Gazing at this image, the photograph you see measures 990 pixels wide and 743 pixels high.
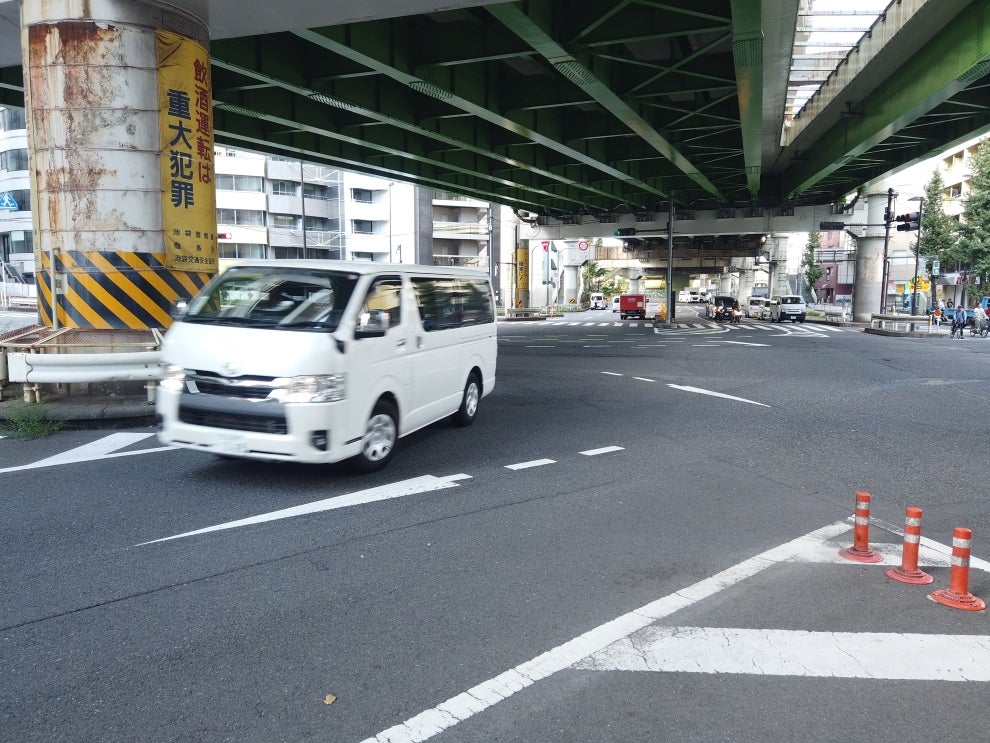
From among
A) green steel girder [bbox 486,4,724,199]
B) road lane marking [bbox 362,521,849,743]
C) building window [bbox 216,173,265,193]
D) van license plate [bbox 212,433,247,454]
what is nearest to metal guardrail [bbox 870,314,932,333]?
green steel girder [bbox 486,4,724,199]

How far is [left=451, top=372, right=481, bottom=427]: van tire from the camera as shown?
9.62 metres

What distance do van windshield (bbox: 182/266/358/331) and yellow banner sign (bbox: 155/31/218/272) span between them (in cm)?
355

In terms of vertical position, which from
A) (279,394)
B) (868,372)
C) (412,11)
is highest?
(412,11)

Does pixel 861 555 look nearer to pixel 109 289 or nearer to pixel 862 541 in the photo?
pixel 862 541

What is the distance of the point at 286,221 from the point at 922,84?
183 feet

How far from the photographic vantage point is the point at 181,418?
6.57 metres

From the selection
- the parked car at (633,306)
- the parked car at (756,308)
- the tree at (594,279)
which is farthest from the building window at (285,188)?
the tree at (594,279)

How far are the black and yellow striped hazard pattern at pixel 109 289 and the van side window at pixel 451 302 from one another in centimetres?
407

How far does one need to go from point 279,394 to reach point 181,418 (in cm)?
100

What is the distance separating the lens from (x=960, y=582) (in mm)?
4410

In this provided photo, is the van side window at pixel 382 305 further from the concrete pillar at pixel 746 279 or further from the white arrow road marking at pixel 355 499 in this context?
the concrete pillar at pixel 746 279

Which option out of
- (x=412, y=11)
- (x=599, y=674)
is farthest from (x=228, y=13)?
(x=599, y=674)

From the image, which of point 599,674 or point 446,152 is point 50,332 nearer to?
point 599,674

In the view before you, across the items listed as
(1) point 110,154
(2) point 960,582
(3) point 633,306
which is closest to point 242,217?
(3) point 633,306
